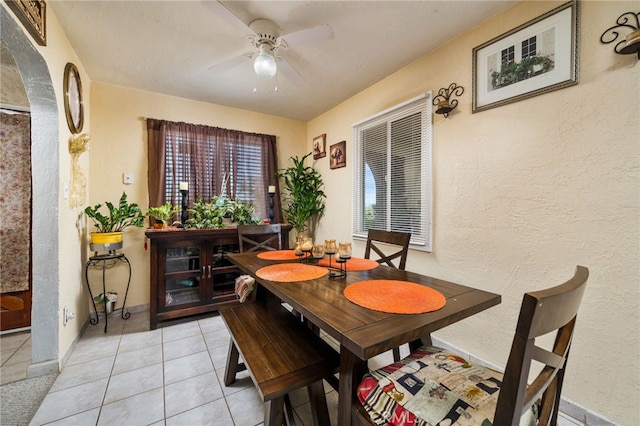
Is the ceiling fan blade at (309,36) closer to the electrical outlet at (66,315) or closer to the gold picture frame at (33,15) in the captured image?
the gold picture frame at (33,15)

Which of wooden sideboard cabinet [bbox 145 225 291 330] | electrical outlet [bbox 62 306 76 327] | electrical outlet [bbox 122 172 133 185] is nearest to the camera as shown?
electrical outlet [bbox 62 306 76 327]

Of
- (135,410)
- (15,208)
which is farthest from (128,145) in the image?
(135,410)

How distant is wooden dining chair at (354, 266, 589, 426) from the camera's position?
606 millimetres

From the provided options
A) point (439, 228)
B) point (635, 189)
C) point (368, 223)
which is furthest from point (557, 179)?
point (368, 223)

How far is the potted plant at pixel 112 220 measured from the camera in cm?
236

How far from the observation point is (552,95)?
1.55m

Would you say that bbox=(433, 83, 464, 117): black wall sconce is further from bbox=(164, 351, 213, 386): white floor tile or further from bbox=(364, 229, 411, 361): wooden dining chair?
bbox=(164, 351, 213, 386): white floor tile

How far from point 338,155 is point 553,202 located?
223 cm

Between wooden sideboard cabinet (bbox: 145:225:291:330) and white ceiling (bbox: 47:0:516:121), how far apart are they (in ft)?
5.13

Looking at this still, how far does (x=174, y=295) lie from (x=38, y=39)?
7.24 feet

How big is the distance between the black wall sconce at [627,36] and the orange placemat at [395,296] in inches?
59.5

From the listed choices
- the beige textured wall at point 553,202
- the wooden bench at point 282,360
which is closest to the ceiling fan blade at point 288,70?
the beige textured wall at point 553,202

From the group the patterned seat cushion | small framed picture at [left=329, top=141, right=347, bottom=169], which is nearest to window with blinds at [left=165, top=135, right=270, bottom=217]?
small framed picture at [left=329, top=141, right=347, bottom=169]

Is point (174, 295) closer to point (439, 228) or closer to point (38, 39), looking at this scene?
point (38, 39)
